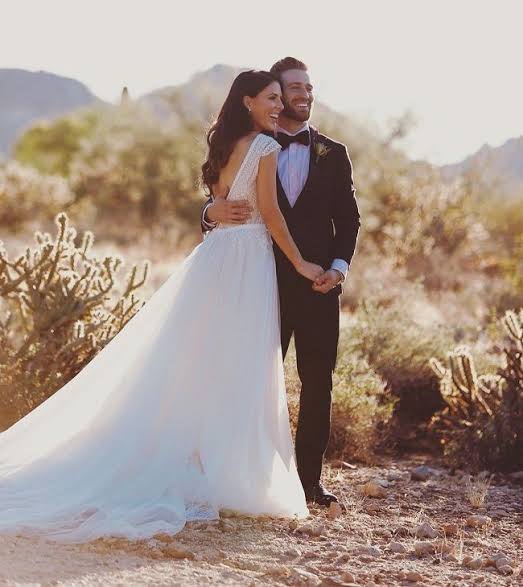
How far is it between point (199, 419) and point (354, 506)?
3.88 ft

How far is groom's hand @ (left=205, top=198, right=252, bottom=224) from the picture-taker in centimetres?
563

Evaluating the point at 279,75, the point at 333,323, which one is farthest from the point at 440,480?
the point at 279,75

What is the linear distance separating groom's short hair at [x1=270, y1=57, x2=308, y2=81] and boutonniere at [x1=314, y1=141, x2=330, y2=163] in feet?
1.42

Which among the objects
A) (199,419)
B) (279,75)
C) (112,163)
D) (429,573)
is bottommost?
(429,573)

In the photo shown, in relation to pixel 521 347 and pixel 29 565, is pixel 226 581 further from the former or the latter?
pixel 521 347

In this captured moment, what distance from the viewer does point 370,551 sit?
4898 mm

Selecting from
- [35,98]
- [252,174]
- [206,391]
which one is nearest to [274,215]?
[252,174]

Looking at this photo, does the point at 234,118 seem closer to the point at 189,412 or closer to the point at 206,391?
the point at 206,391

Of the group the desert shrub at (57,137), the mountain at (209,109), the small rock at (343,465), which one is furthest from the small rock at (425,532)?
the desert shrub at (57,137)

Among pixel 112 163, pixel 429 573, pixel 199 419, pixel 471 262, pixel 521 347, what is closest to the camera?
pixel 429 573

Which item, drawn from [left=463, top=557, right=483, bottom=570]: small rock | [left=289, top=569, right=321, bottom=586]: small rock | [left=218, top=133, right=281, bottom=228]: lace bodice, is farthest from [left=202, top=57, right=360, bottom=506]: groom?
[left=289, top=569, right=321, bottom=586]: small rock

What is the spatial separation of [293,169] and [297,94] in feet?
1.38

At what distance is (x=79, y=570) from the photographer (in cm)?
416

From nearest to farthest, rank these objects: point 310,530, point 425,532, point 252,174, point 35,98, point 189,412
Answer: point 310,530, point 425,532, point 189,412, point 252,174, point 35,98
